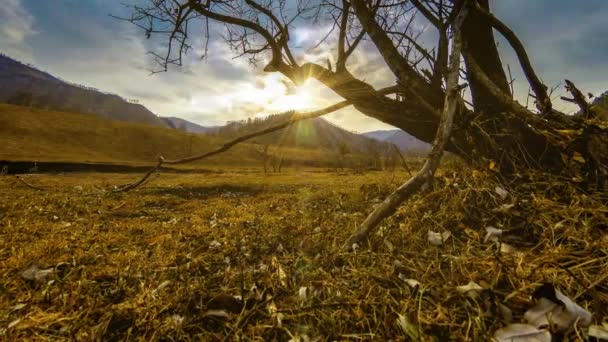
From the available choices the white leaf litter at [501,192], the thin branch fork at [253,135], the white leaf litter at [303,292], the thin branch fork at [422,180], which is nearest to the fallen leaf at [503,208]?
the white leaf litter at [501,192]

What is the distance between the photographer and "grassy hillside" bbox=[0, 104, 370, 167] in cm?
5131

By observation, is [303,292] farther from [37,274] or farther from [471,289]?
[37,274]

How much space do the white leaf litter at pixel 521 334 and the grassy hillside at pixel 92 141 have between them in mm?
45974

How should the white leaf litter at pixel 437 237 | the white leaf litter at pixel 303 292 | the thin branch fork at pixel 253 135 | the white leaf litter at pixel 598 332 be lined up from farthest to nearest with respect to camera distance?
the thin branch fork at pixel 253 135
the white leaf litter at pixel 437 237
the white leaf litter at pixel 303 292
the white leaf litter at pixel 598 332

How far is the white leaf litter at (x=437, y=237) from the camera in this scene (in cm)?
244

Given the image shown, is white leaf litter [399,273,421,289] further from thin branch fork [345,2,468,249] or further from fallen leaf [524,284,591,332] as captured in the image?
thin branch fork [345,2,468,249]

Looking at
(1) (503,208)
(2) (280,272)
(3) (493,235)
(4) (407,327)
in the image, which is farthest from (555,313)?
(2) (280,272)

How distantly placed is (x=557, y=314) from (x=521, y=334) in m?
0.22

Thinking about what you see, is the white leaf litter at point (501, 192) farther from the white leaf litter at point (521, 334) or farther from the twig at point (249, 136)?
the twig at point (249, 136)

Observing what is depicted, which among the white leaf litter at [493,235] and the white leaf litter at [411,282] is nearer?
the white leaf litter at [411,282]

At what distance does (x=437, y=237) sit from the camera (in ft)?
8.19

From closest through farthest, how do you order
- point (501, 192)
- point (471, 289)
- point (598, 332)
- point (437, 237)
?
point (598, 332)
point (471, 289)
point (437, 237)
point (501, 192)

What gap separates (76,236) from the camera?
11.6 ft

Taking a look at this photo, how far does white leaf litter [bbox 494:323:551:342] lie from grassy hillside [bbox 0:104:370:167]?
151 feet
